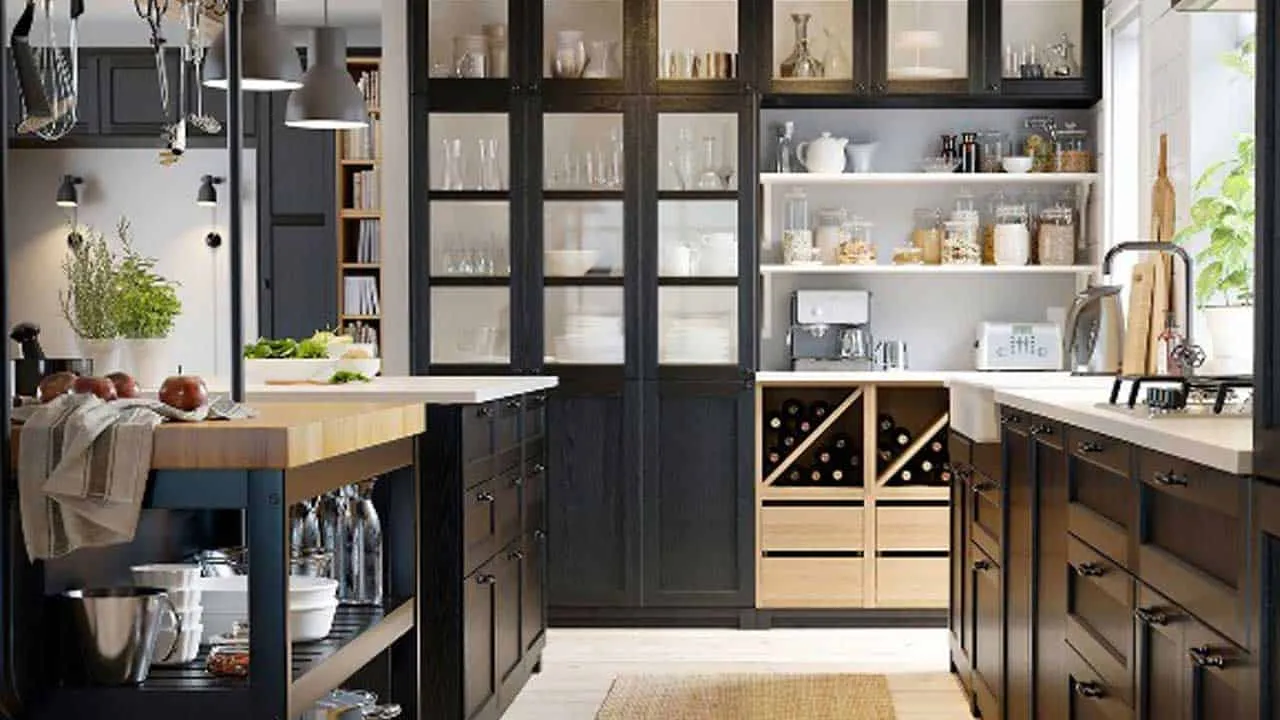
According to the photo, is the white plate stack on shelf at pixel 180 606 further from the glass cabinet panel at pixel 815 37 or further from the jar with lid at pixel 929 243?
the jar with lid at pixel 929 243

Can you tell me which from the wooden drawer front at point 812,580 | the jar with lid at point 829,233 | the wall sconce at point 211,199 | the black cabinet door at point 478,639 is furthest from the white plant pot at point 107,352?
the wall sconce at point 211,199

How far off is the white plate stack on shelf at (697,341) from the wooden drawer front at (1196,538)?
3.93 m

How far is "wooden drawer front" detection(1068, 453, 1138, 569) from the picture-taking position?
3.21 metres

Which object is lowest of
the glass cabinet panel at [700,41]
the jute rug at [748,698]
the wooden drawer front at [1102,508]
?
the jute rug at [748,698]

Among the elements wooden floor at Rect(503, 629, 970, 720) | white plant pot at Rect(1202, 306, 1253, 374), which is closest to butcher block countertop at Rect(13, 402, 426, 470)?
white plant pot at Rect(1202, 306, 1253, 374)

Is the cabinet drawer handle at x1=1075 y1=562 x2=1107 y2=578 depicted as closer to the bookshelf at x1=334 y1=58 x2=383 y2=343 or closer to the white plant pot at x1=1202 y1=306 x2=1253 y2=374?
the white plant pot at x1=1202 y1=306 x2=1253 y2=374

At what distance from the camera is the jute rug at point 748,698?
5434mm

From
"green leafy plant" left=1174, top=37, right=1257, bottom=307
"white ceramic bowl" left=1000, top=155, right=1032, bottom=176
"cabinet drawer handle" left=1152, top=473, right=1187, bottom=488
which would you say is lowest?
"cabinet drawer handle" left=1152, top=473, right=1187, bottom=488

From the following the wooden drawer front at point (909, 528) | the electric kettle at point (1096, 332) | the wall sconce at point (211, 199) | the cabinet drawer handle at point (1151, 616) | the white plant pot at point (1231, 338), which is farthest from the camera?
the wall sconce at point (211, 199)

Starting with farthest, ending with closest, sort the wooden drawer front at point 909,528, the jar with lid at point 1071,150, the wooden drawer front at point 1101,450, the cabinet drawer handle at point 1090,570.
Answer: the jar with lid at point 1071,150, the wooden drawer front at point 909,528, the cabinet drawer handle at point 1090,570, the wooden drawer front at point 1101,450

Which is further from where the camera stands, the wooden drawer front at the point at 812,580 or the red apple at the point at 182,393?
the wooden drawer front at the point at 812,580

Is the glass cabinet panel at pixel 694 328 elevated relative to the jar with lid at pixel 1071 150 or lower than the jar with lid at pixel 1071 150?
lower

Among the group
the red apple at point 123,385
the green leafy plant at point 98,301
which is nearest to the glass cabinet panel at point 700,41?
the green leafy plant at point 98,301

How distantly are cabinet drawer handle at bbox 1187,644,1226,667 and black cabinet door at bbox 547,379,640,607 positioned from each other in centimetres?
435
